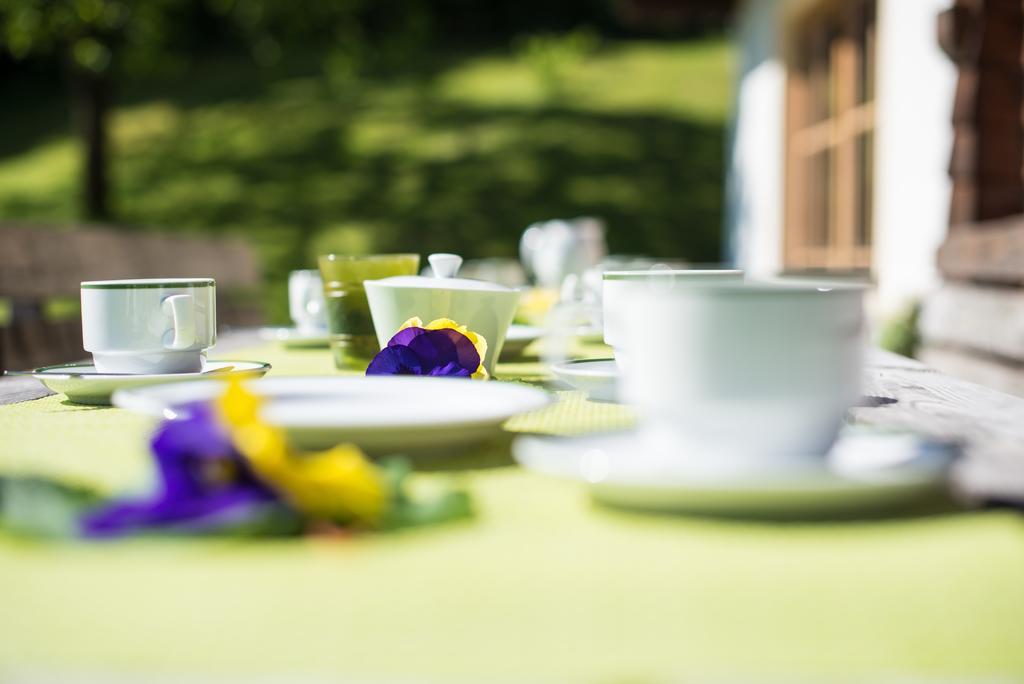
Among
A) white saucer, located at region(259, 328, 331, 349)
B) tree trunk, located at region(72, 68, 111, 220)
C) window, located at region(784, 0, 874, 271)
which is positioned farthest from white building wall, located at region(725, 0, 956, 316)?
tree trunk, located at region(72, 68, 111, 220)

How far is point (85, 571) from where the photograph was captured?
1.81 feet

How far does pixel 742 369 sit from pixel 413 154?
44.0ft

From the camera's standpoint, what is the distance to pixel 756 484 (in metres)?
0.62

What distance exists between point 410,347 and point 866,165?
560cm

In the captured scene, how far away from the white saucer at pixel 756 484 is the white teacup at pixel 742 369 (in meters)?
0.04

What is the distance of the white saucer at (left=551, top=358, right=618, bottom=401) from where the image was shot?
1242 mm

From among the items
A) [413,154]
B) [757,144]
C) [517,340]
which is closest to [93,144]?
[413,154]

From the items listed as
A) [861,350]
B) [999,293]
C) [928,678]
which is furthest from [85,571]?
[999,293]

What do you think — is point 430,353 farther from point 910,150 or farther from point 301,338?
point 910,150

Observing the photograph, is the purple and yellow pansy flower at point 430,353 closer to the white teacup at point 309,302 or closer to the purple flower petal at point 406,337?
the purple flower petal at point 406,337

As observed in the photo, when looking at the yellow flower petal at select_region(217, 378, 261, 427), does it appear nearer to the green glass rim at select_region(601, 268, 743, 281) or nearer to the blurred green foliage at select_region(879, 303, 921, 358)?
the green glass rim at select_region(601, 268, 743, 281)

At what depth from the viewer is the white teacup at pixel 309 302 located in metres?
2.19

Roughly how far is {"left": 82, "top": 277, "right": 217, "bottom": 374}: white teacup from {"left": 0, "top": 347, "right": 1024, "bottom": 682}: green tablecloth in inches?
29.6

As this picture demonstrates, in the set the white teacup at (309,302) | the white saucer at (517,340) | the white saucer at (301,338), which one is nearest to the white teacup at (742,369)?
the white saucer at (517,340)
